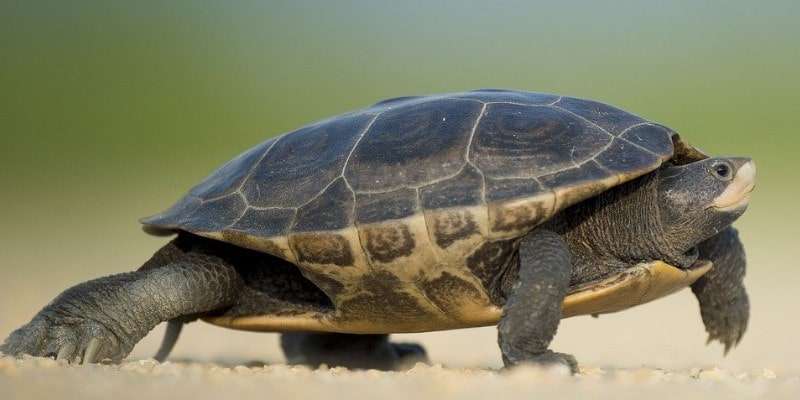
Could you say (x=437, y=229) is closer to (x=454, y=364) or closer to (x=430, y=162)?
(x=430, y=162)

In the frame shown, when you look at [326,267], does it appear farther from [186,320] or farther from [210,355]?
[210,355]

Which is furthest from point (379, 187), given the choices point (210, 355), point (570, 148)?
point (210, 355)

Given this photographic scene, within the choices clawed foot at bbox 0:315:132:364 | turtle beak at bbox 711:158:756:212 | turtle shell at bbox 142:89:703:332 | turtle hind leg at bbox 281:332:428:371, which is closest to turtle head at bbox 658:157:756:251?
turtle beak at bbox 711:158:756:212

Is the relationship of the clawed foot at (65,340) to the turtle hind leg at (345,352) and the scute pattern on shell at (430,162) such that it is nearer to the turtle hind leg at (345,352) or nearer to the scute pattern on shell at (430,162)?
the scute pattern on shell at (430,162)

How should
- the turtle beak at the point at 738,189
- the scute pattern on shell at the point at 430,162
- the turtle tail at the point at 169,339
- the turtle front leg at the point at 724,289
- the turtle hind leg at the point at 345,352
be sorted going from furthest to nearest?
the turtle hind leg at the point at 345,352 → the turtle tail at the point at 169,339 → the turtle front leg at the point at 724,289 → the turtle beak at the point at 738,189 → the scute pattern on shell at the point at 430,162

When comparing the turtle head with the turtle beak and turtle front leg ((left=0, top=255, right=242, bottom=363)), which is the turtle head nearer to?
the turtle beak

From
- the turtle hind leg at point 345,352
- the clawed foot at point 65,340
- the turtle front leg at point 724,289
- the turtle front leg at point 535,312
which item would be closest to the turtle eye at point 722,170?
the turtle front leg at point 724,289
